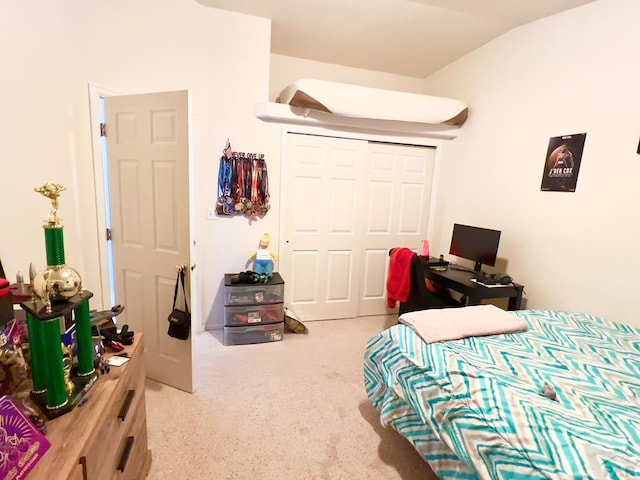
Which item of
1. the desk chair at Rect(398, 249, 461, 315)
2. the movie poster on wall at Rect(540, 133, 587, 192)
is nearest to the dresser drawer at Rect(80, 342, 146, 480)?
the desk chair at Rect(398, 249, 461, 315)

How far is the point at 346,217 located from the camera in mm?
3480

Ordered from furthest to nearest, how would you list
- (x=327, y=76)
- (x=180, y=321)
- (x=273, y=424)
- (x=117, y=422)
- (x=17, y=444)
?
(x=327, y=76) < (x=180, y=321) < (x=273, y=424) < (x=117, y=422) < (x=17, y=444)

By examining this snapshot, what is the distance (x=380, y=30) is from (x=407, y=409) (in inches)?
120

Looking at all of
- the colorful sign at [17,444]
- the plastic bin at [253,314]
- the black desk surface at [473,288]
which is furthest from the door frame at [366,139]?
the colorful sign at [17,444]

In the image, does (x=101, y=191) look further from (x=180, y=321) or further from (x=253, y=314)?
(x=253, y=314)

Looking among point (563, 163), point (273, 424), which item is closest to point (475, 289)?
point (563, 163)

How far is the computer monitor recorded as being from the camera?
2809 mm

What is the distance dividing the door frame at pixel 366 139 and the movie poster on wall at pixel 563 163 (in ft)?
3.99

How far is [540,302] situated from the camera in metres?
2.65

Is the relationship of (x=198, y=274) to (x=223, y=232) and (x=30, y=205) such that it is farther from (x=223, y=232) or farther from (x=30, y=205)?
(x=30, y=205)

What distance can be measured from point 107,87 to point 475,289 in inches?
122

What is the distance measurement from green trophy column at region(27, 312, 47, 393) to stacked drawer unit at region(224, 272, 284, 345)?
6.31 ft

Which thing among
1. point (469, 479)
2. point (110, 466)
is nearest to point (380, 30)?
point (469, 479)

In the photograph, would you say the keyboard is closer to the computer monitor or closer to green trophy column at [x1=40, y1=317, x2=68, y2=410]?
the computer monitor
